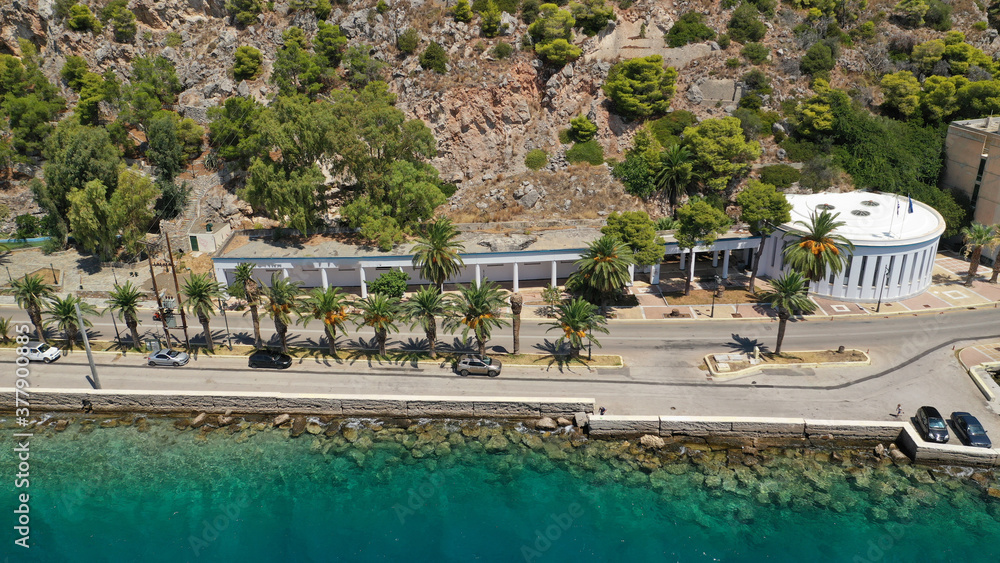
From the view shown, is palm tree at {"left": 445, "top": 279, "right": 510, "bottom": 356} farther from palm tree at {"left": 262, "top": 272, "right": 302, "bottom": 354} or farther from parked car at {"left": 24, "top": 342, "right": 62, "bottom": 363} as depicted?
parked car at {"left": 24, "top": 342, "right": 62, "bottom": 363}

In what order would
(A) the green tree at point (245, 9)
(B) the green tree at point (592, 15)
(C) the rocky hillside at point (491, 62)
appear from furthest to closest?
(A) the green tree at point (245, 9)
(B) the green tree at point (592, 15)
(C) the rocky hillside at point (491, 62)

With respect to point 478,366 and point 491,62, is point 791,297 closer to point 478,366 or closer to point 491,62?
point 478,366

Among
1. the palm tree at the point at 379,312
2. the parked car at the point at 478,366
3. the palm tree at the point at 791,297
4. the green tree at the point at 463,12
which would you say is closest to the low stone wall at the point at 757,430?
the parked car at the point at 478,366

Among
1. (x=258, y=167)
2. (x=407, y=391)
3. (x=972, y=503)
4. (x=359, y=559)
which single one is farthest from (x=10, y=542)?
(x=972, y=503)

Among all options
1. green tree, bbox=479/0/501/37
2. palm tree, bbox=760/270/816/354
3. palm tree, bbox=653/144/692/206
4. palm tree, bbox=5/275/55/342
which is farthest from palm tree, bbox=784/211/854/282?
palm tree, bbox=5/275/55/342

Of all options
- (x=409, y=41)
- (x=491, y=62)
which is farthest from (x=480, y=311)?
(x=409, y=41)

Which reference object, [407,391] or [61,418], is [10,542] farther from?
[407,391]

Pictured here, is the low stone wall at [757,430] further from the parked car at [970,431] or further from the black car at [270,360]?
the black car at [270,360]
